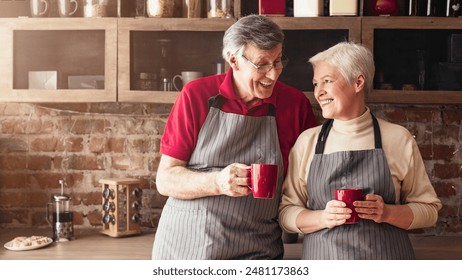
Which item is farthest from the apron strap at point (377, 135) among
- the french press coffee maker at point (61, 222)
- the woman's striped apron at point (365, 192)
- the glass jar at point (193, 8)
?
the french press coffee maker at point (61, 222)

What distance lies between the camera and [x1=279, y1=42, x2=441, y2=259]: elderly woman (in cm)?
164

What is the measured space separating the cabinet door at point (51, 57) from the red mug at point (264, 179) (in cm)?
96

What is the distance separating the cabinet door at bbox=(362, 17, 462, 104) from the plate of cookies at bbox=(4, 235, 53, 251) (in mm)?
1353

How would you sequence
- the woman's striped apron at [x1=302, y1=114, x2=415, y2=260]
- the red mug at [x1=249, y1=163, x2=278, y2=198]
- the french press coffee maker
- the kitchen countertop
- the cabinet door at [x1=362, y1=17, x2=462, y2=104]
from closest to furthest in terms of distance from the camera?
the red mug at [x1=249, y1=163, x2=278, y2=198] → the woman's striped apron at [x1=302, y1=114, x2=415, y2=260] → the kitchen countertop → the cabinet door at [x1=362, y1=17, x2=462, y2=104] → the french press coffee maker

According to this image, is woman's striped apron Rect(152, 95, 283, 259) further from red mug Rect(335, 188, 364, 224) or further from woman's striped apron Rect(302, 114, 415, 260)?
red mug Rect(335, 188, 364, 224)

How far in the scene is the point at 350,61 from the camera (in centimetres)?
170

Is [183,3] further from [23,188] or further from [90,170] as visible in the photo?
[23,188]

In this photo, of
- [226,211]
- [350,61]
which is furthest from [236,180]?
[350,61]

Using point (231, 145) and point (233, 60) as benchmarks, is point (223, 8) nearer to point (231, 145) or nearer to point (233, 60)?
point (233, 60)

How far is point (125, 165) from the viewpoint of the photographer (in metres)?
2.60

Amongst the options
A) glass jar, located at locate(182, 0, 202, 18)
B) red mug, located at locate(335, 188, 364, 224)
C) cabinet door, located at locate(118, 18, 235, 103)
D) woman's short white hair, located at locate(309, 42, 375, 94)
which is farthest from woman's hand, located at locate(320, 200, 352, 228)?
glass jar, located at locate(182, 0, 202, 18)

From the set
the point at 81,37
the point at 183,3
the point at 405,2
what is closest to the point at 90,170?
the point at 81,37

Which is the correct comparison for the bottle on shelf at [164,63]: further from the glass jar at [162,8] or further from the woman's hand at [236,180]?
the woman's hand at [236,180]

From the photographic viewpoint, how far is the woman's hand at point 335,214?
1508 millimetres
